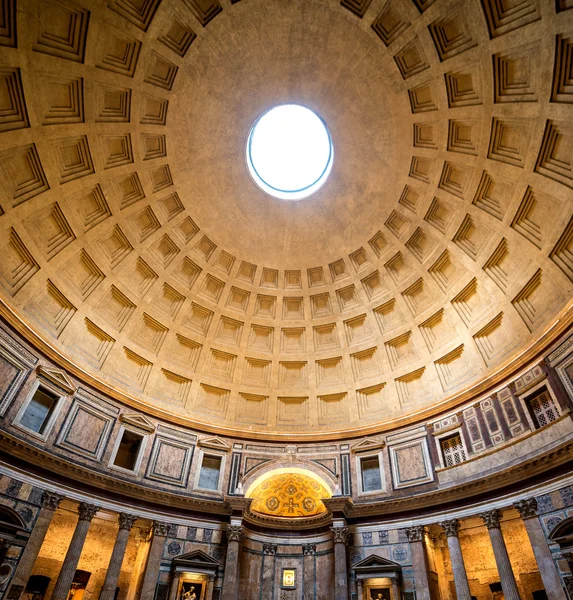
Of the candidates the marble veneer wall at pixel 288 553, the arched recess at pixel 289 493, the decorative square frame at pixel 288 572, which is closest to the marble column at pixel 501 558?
the marble veneer wall at pixel 288 553

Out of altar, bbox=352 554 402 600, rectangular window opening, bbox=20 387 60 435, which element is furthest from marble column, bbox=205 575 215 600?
rectangular window opening, bbox=20 387 60 435

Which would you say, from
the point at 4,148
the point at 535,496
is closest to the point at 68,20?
the point at 4,148

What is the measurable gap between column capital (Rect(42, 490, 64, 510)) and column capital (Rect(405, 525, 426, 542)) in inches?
619

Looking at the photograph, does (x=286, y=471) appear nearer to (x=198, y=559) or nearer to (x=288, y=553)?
(x=288, y=553)

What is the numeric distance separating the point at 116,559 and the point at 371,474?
518 inches

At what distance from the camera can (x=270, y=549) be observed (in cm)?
2098

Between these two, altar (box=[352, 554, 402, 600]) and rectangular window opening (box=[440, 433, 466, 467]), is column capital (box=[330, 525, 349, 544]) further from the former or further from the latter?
rectangular window opening (box=[440, 433, 466, 467])

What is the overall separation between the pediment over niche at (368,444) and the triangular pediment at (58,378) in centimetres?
1547

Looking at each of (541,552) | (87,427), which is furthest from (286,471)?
(541,552)

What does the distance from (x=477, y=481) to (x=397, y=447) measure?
493 cm

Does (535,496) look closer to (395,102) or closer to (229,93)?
(395,102)

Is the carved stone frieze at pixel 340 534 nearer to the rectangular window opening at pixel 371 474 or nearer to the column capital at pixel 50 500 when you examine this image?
the rectangular window opening at pixel 371 474

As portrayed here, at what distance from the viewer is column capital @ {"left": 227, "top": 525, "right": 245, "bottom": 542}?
19.7 m

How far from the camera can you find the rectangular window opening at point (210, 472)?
73.0ft
